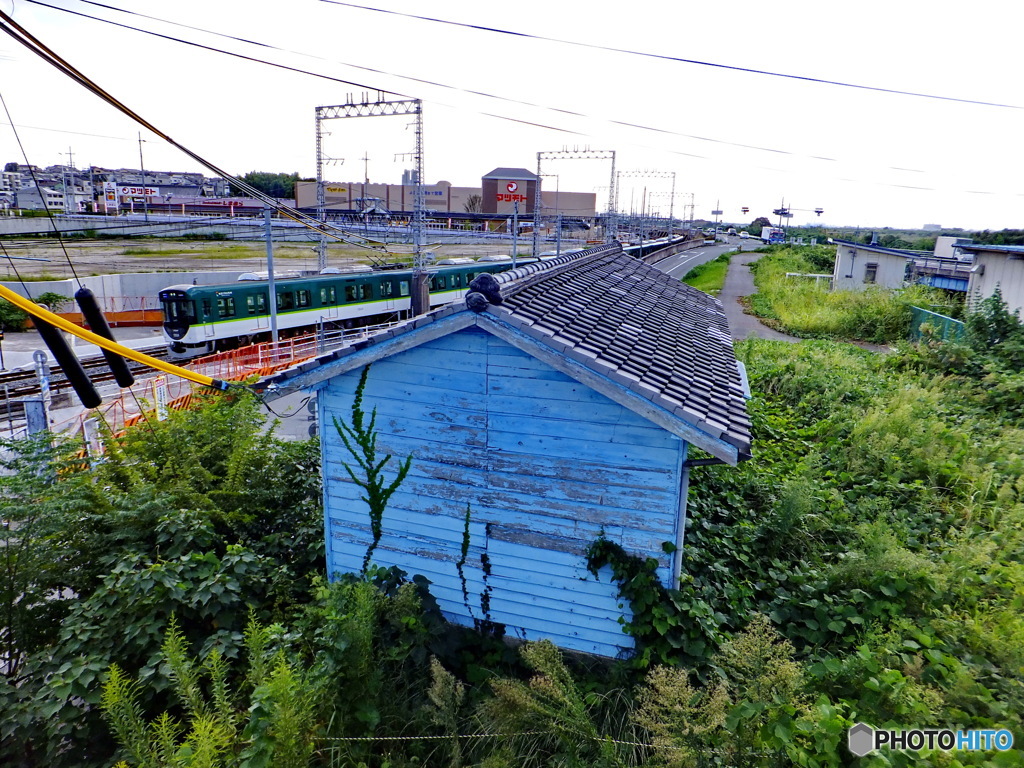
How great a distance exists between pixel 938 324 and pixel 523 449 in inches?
671

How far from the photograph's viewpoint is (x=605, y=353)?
16.2 ft

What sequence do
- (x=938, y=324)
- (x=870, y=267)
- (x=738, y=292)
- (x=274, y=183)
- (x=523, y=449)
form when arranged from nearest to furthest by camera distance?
(x=523, y=449), (x=938, y=324), (x=870, y=267), (x=738, y=292), (x=274, y=183)

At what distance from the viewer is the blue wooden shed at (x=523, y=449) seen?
477cm

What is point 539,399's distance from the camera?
499 centimetres

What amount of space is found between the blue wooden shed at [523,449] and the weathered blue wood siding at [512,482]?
0.01 m

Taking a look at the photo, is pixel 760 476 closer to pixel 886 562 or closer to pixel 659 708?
pixel 886 562

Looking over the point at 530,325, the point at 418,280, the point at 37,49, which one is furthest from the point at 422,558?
the point at 418,280

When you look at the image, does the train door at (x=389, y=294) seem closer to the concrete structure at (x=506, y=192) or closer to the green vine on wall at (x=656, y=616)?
the green vine on wall at (x=656, y=616)

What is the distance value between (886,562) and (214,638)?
20.2 feet

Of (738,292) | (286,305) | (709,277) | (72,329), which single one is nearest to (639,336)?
(72,329)

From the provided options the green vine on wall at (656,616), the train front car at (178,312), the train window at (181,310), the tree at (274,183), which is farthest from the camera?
the tree at (274,183)

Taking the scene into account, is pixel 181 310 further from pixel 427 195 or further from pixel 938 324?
pixel 427 195

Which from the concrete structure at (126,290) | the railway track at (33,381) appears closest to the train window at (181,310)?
the railway track at (33,381)

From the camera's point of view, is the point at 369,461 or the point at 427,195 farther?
the point at 427,195
